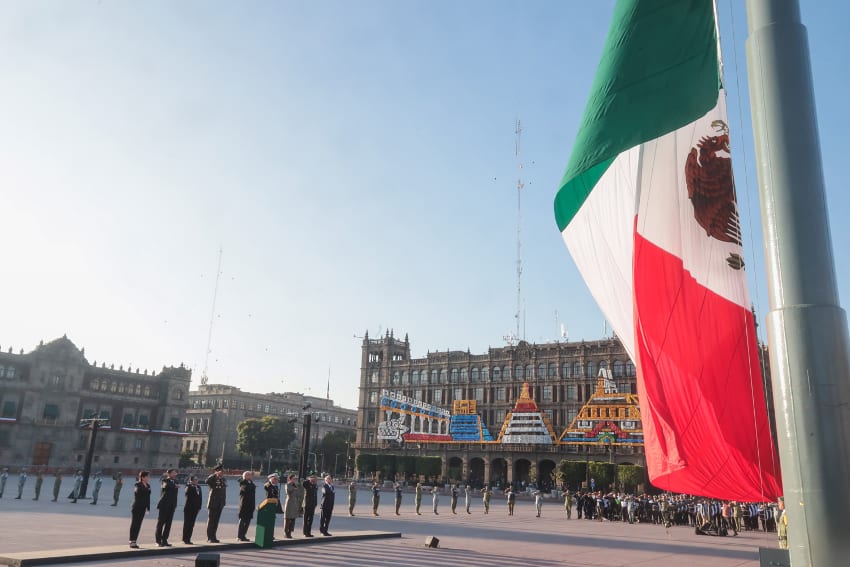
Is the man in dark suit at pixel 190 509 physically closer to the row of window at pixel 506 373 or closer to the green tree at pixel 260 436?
the row of window at pixel 506 373

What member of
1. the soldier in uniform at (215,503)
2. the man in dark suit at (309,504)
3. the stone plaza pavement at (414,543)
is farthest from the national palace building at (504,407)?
the soldier in uniform at (215,503)

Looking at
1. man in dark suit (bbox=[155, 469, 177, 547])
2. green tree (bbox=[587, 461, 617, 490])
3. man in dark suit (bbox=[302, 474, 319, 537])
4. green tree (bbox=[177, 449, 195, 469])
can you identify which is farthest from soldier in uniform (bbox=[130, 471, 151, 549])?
green tree (bbox=[177, 449, 195, 469])

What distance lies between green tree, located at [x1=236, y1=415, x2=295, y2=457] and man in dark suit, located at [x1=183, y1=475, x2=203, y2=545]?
85.2 metres

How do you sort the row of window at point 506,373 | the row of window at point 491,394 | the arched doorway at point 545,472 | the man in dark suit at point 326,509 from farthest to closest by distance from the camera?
the row of window at point 491,394
the row of window at point 506,373
the arched doorway at point 545,472
the man in dark suit at point 326,509

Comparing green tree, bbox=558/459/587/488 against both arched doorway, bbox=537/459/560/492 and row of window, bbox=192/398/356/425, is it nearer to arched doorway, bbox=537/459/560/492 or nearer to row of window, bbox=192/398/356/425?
arched doorway, bbox=537/459/560/492

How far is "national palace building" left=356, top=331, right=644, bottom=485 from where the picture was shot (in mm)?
65000

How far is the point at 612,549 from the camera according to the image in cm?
1786

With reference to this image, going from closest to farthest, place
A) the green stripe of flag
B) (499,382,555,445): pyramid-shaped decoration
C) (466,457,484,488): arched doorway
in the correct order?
the green stripe of flag, (499,382,555,445): pyramid-shaped decoration, (466,457,484,488): arched doorway

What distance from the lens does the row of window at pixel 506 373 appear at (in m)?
74.6

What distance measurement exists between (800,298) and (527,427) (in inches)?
2649

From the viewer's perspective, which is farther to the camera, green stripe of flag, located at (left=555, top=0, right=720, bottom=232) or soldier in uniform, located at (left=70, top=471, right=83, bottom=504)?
soldier in uniform, located at (left=70, top=471, right=83, bottom=504)

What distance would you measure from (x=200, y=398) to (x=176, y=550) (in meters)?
115

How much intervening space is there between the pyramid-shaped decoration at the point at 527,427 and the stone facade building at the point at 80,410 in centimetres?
4611

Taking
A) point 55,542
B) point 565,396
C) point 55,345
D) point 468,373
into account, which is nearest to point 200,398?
point 55,345
